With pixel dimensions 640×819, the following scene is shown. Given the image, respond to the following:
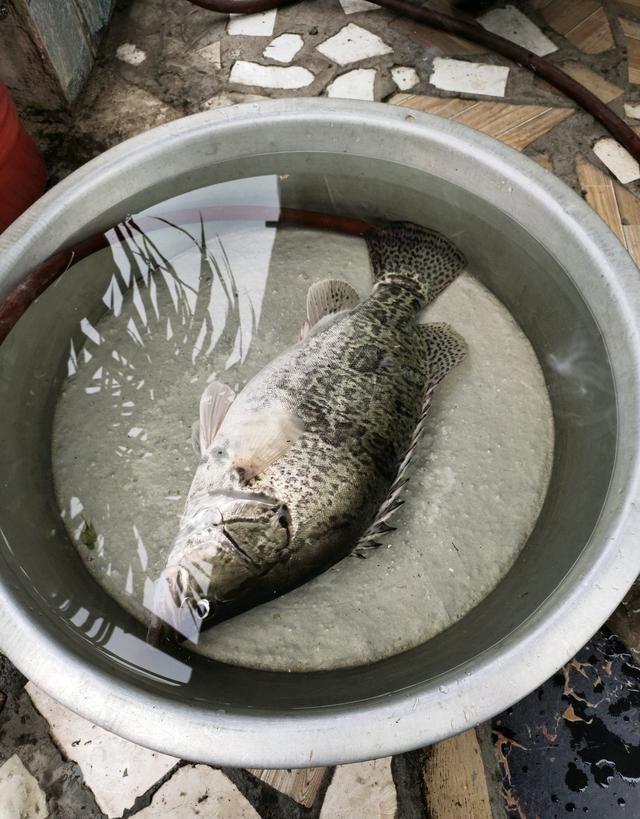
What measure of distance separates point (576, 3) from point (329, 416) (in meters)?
3.01

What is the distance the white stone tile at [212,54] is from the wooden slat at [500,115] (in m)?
0.95

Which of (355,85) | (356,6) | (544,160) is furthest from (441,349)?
(356,6)

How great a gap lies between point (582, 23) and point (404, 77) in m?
1.05

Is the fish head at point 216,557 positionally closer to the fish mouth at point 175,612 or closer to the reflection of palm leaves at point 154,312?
the fish mouth at point 175,612

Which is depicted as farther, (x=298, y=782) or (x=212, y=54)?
(x=212, y=54)

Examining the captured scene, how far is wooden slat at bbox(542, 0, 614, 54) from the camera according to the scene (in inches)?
129

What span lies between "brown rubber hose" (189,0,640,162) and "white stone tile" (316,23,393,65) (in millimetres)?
175

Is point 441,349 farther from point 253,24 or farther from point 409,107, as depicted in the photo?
point 253,24

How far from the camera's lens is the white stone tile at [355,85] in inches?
124

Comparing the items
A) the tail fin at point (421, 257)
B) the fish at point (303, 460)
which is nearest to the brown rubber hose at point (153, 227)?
the tail fin at point (421, 257)

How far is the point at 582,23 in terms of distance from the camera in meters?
3.35

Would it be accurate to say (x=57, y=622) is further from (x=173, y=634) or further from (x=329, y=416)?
(x=329, y=416)

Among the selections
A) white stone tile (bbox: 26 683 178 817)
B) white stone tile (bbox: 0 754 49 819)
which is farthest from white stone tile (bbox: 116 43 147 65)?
white stone tile (bbox: 0 754 49 819)

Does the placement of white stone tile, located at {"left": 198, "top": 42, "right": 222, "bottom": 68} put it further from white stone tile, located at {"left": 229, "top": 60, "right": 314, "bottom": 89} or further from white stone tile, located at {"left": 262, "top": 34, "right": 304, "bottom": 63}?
white stone tile, located at {"left": 262, "top": 34, "right": 304, "bottom": 63}
